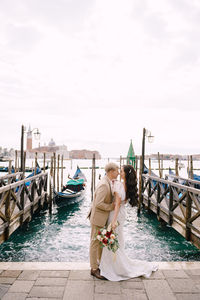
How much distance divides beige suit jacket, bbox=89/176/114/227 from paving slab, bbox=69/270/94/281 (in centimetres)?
63

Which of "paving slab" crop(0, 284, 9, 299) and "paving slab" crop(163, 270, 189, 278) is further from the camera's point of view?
"paving slab" crop(163, 270, 189, 278)

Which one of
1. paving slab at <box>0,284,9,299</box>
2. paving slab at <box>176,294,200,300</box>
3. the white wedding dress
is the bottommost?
paving slab at <box>176,294,200,300</box>

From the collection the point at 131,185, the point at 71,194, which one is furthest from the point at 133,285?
the point at 71,194

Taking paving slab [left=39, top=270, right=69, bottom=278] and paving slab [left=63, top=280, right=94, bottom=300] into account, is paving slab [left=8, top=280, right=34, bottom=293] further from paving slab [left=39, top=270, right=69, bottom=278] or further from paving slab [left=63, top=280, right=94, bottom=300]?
paving slab [left=63, top=280, right=94, bottom=300]

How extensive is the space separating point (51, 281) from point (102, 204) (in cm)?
105

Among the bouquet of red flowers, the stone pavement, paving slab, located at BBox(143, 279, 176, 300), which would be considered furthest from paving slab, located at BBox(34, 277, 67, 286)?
paving slab, located at BBox(143, 279, 176, 300)

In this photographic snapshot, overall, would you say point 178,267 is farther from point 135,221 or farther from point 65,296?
point 135,221

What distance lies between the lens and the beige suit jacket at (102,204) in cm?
280

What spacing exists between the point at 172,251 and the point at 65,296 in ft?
13.2

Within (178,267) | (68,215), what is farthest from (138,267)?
(68,215)

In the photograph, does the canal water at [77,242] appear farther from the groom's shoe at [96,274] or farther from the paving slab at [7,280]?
the paving slab at [7,280]

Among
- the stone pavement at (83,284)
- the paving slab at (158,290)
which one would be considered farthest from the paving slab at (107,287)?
the paving slab at (158,290)

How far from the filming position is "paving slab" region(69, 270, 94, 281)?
111 inches

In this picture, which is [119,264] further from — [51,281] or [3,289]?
[3,289]
